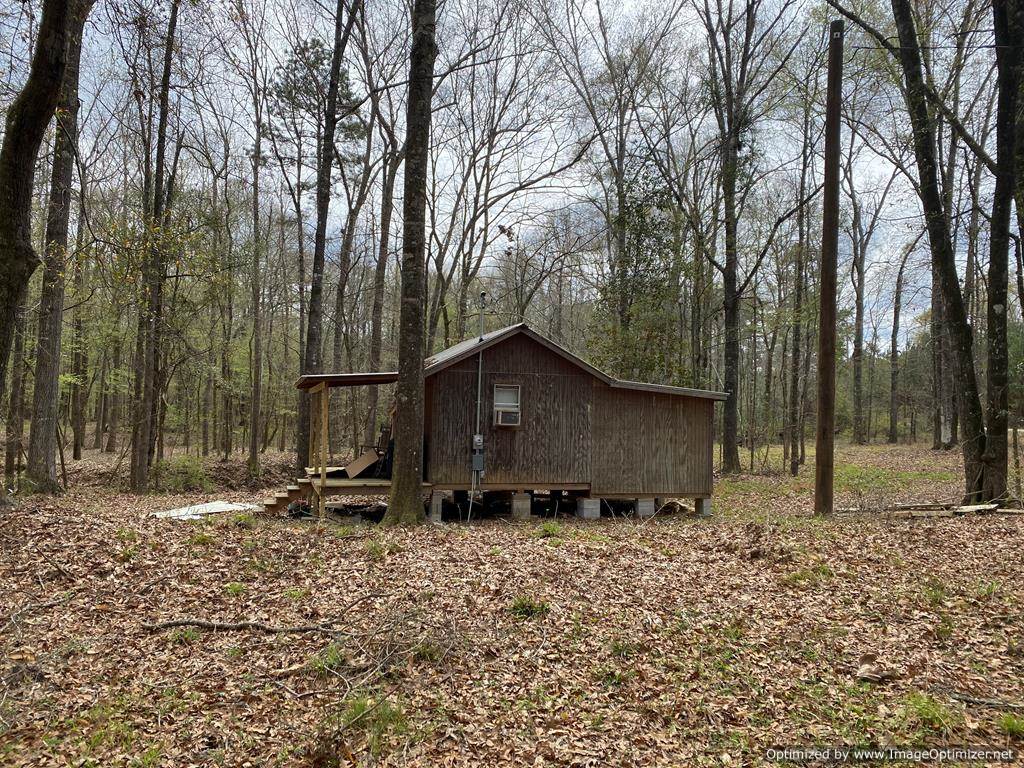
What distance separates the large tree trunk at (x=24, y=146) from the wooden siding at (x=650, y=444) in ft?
33.3

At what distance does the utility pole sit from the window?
5.76 m

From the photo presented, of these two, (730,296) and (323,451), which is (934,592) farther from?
(730,296)

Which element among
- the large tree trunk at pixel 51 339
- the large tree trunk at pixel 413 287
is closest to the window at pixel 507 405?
the large tree trunk at pixel 413 287

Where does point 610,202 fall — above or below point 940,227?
above

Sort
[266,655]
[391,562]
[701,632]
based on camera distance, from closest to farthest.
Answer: [266,655] < [701,632] < [391,562]

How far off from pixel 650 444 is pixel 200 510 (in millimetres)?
9234

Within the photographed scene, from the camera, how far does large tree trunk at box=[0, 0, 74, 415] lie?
17.9 ft

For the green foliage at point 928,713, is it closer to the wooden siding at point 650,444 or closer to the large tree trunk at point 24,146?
the large tree trunk at point 24,146

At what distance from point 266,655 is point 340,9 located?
1602 centimetres

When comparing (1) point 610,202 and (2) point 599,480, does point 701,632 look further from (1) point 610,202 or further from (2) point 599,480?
(1) point 610,202

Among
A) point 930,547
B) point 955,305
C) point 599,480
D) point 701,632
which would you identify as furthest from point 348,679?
point 955,305

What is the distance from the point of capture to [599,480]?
43.6ft

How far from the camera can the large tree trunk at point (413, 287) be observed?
9.54 metres

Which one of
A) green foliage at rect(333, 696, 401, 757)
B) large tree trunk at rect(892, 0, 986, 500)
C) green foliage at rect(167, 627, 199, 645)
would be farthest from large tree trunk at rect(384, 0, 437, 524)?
large tree trunk at rect(892, 0, 986, 500)
